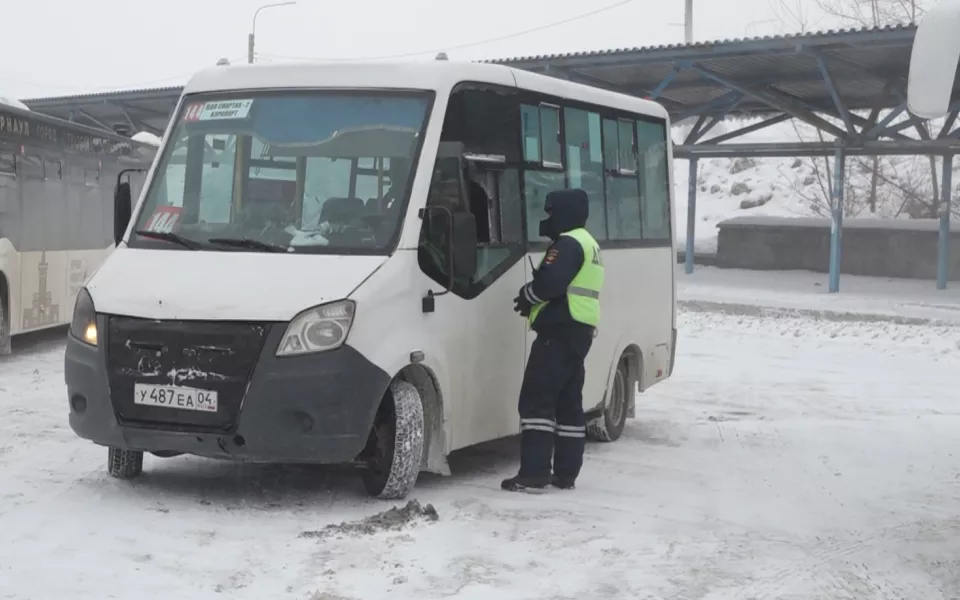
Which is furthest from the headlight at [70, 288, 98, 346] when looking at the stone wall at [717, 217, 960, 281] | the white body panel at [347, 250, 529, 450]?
the stone wall at [717, 217, 960, 281]

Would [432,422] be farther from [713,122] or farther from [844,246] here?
[844,246]

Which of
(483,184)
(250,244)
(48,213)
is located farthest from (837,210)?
(250,244)

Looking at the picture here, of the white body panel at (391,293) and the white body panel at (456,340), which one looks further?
the white body panel at (456,340)

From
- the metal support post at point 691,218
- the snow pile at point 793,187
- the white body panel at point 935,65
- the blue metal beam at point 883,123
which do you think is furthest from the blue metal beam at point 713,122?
the white body panel at point 935,65

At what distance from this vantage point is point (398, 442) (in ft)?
24.9

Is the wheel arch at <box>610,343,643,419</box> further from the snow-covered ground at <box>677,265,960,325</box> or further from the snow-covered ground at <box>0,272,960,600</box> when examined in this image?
the snow-covered ground at <box>677,265,960,325</box>

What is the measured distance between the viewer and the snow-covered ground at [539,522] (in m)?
5.96

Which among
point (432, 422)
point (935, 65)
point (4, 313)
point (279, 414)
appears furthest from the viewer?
point (4, 313)

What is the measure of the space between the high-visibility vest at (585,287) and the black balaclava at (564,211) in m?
0.06

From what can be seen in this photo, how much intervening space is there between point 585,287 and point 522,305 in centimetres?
39

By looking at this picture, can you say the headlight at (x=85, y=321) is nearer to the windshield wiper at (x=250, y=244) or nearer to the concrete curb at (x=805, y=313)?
the windshield wiper at (x=250, y=244)

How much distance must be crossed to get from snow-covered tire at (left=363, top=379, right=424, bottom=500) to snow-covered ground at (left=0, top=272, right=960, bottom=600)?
0.49 ft

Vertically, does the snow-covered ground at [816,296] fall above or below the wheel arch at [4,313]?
below

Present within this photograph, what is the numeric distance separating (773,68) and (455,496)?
2036 cm
